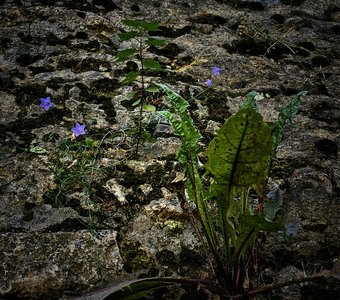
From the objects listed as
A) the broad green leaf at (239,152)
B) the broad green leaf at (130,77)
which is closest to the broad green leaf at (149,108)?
the broad green leaf at (130,77)

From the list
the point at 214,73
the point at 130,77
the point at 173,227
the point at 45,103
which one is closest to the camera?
the point at 173,227

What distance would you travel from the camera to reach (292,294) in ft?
3.96

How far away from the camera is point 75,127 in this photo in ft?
5.57

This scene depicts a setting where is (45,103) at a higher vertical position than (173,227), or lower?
higher

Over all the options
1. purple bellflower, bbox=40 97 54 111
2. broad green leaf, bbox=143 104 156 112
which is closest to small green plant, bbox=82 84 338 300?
broad green leaf, bbox=143 104 156 112

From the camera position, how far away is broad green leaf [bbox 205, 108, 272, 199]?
100cm

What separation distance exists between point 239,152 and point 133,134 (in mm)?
820

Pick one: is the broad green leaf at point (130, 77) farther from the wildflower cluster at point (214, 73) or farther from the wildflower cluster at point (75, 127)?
the wildflower cluster at point (214, 73)

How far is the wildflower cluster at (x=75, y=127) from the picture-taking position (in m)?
1.67

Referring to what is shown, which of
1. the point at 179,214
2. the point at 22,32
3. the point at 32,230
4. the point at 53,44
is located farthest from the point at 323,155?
the point at 22,32

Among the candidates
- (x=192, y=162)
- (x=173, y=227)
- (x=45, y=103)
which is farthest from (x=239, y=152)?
(x=45, y=103)

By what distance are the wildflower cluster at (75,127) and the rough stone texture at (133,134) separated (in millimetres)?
42

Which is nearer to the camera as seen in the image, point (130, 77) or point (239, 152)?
point (239, 152)

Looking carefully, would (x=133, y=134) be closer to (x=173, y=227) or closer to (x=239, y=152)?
(x=173, y=227)
